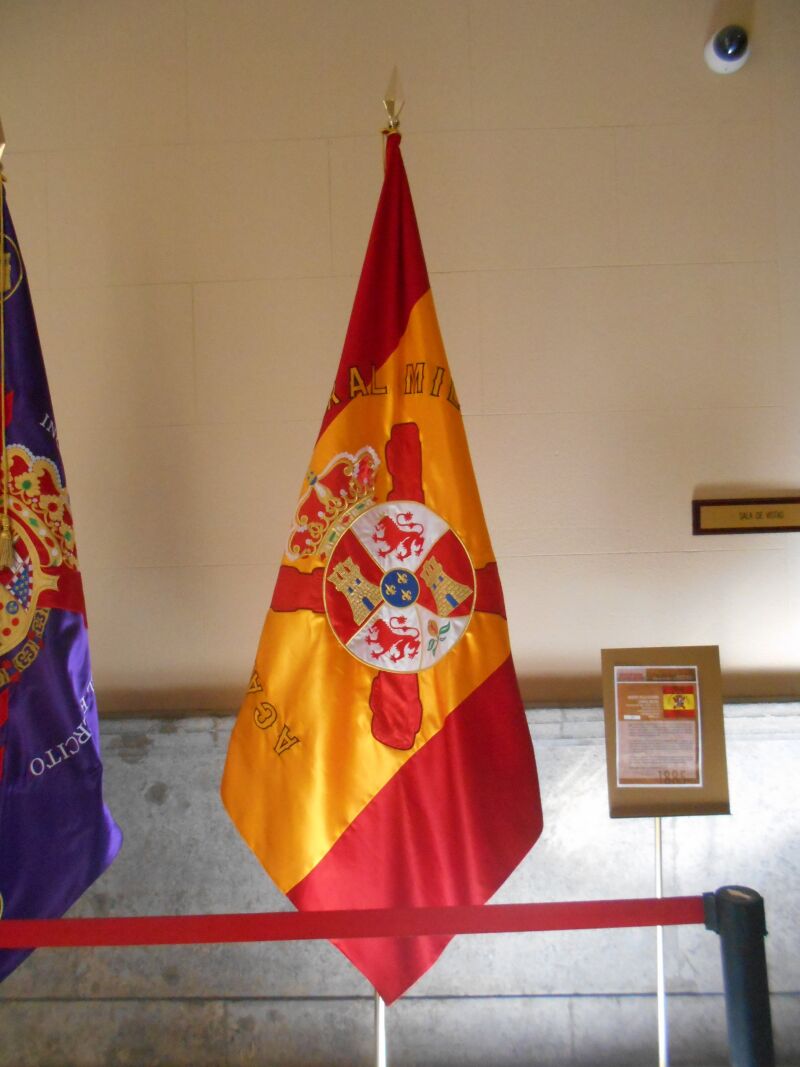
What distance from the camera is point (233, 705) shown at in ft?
5.91

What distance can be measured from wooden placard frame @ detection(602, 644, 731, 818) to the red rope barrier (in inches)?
21.1

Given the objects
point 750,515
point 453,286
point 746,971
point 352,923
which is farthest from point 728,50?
point 352,923

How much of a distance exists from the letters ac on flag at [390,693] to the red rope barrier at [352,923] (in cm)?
39

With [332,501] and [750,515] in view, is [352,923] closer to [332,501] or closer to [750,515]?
[332,501]

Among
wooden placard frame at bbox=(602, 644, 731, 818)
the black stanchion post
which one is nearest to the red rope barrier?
the black stanchion post

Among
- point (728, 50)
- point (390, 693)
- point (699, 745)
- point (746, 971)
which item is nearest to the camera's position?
point (746, 971)

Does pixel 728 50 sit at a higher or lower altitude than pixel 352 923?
higher

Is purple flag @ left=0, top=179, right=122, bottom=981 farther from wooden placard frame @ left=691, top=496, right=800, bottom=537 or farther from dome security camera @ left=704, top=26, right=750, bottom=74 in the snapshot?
dome security camera @ left=704, top=26, right=750, bottom=74

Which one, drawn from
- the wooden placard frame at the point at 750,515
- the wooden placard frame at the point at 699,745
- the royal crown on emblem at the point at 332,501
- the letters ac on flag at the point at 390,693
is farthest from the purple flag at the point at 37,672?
the wooden placard frame at the point at 750,515

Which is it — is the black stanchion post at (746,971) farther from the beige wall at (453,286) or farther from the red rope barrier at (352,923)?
the beige wall at (453,286)

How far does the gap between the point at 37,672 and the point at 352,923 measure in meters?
0.81

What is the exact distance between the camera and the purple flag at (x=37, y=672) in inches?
52.6

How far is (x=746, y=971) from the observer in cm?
88

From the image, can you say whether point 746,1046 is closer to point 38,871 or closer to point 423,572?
point 423,572
